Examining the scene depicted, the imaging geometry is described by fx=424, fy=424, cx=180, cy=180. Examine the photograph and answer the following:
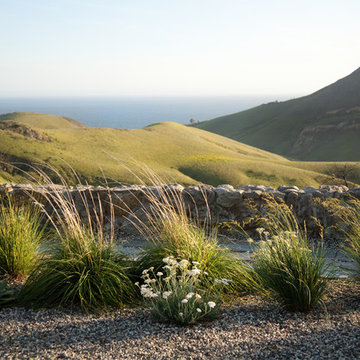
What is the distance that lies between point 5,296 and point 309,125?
69655mm

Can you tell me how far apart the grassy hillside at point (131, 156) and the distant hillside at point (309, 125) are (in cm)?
2716

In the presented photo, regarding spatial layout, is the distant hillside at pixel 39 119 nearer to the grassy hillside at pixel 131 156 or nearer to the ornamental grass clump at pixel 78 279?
the grassy hillside at pixel 131 156

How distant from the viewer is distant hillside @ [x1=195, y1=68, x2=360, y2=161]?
60094 mm

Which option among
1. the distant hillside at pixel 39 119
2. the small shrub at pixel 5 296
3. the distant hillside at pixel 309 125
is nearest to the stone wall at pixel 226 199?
the small shrub at pixel 5 296

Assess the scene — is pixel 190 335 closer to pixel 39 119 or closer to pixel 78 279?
pixel 78 279

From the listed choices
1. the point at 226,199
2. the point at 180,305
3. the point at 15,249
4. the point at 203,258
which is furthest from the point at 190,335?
the point at 226,199

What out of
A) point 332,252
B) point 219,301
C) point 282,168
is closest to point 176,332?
point 219,301

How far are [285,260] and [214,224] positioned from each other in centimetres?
427

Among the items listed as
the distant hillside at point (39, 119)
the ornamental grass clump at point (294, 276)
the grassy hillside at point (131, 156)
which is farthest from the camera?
the distant hillside at point (39, 119)

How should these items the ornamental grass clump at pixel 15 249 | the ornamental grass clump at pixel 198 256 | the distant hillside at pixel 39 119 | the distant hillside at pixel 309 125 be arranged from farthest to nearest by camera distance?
the distant hillside at pixel 39 119 → the distant hillside at pixel 309 125 → the ornamental grass clump at pixel 15 249 → the ornamental grass clump at pixel 198 256

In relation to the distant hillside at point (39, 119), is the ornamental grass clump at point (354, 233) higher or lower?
higher

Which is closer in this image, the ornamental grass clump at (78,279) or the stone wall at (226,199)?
the ornamental grass clump at (78,279)

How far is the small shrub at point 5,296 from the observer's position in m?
→ 4.49

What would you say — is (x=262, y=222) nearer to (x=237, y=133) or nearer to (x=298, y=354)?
(x=298, y=354)
